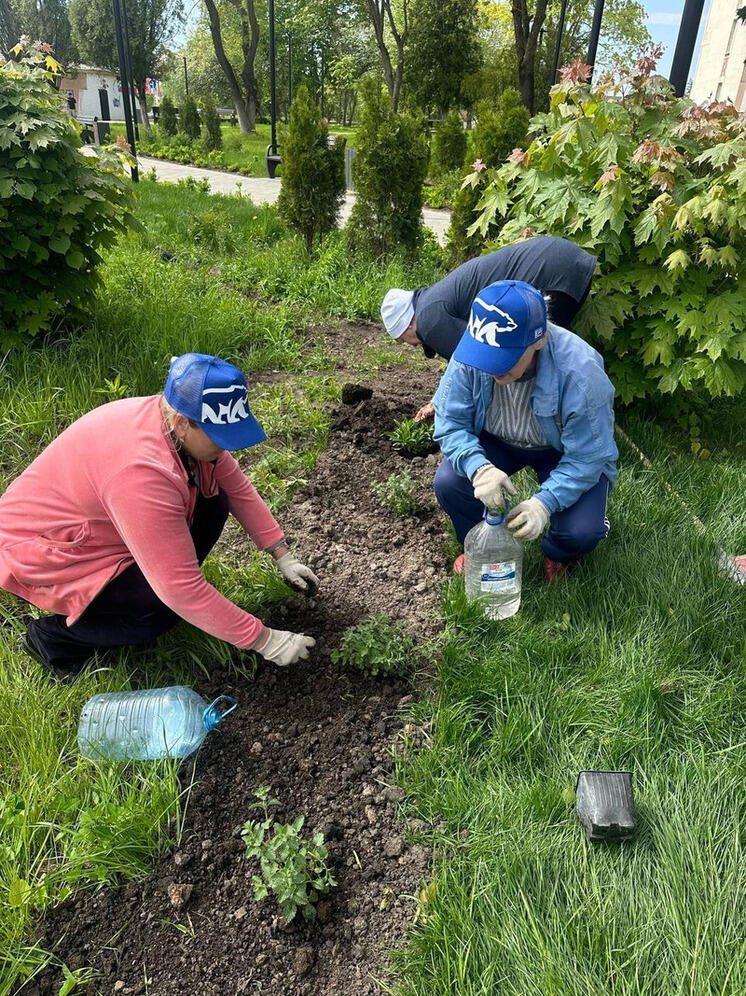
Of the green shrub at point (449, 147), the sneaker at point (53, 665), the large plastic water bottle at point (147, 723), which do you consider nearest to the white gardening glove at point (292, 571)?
the large plastic water bottle at point (147, 723)

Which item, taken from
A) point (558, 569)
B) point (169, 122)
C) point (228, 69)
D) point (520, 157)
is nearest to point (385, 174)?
point (520, 157)

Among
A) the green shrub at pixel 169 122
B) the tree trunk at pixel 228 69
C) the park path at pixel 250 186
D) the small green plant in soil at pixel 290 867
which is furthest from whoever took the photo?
the green shrub at pixel 169 122

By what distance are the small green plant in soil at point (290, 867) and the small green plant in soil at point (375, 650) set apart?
63 cm

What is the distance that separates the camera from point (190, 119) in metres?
23.5

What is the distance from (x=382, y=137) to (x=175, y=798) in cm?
699

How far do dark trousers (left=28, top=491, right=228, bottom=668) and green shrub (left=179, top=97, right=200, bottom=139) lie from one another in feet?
81.7

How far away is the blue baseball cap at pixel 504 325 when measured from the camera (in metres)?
2.27

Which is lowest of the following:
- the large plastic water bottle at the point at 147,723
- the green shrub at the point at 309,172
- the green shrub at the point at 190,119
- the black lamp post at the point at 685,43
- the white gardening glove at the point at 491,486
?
the large plastic water bottle at the point at 147,723

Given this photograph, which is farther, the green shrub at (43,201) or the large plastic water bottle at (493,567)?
the green shrub at (43,201)

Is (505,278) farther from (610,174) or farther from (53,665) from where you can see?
(53,665)

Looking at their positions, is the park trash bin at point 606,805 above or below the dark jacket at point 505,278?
below

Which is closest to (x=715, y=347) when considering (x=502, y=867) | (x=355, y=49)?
(x=502, y=867)

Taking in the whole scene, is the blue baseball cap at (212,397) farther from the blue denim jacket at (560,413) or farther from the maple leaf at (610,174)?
the maple leaf at (610,174)

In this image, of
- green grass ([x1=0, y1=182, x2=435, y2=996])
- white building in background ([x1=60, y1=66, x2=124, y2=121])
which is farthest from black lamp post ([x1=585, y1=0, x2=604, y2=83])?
white building in background ([x1=60, y1=66, x2=124, y2=121])
